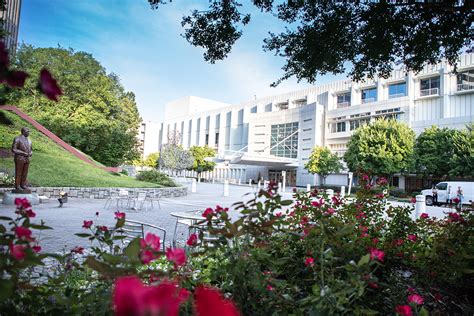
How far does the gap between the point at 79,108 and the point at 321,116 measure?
36775 millimetres

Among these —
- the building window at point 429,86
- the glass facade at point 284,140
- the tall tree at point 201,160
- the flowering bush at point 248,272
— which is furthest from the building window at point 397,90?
the flowering bush at point 248,272

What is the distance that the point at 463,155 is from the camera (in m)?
27.8

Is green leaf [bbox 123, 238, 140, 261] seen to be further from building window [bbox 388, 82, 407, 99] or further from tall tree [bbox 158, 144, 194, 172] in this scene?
building window [bbox 388, 82, 407, 99]

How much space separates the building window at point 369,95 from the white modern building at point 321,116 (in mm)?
137

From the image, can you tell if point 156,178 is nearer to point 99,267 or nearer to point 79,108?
point 79,108

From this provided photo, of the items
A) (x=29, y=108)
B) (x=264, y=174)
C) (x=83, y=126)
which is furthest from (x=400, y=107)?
(x=29, y=108)

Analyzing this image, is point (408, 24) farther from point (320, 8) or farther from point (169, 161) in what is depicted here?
point (169, 161)

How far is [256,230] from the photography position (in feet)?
6.16

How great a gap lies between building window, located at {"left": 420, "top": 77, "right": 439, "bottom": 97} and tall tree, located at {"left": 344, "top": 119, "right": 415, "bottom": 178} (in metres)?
11.0

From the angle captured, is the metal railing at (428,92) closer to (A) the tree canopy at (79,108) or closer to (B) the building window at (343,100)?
(B) the building window at (343,100)

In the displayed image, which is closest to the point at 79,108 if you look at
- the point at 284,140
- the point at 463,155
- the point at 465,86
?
the point at 463,155

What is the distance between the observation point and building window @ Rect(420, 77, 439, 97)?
40125 millimetres

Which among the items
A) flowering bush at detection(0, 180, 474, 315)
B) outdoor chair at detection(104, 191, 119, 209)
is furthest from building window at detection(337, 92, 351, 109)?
flowering bush at detection(0, 180, 474, 315)

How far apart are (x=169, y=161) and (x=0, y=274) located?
45036 mm
